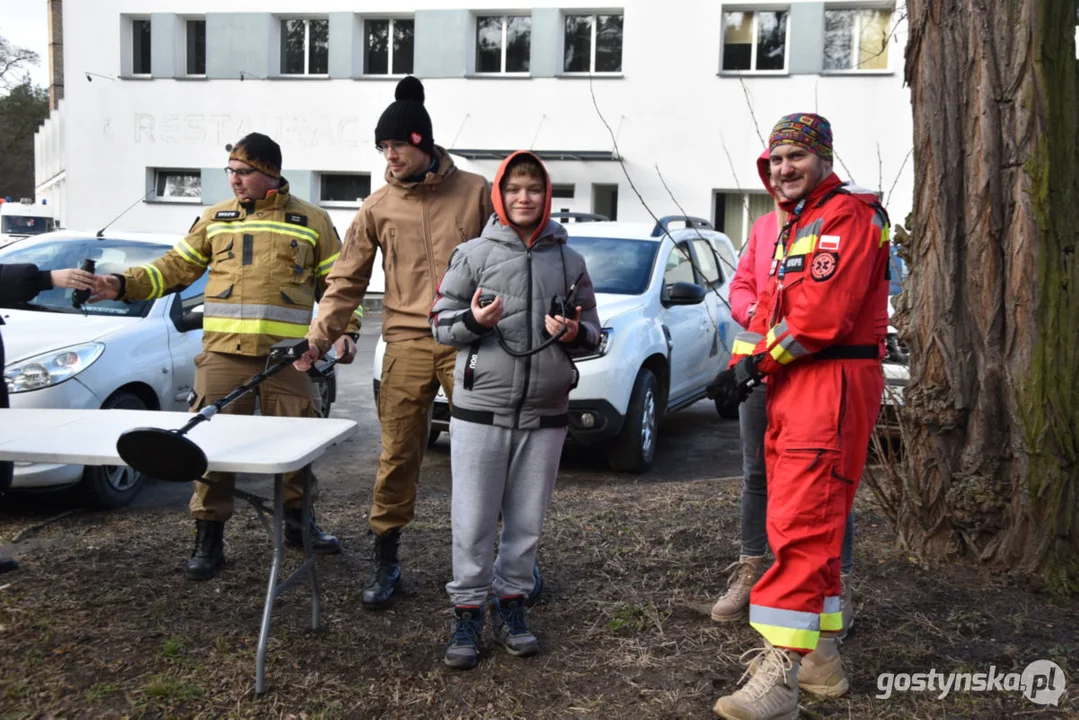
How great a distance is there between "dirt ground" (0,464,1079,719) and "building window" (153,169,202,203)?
18326 millimetres

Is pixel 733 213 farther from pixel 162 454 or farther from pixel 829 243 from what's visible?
pixel 162 454

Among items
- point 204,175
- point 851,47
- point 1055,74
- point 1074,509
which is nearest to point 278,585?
point 1074,509

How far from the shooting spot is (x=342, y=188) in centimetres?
2173

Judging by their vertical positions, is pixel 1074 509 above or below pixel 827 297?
below

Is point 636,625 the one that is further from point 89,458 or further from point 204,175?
point 204,175

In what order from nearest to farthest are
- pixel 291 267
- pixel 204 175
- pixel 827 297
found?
pixel 827 297, pixel 291 267, pixel 204 175

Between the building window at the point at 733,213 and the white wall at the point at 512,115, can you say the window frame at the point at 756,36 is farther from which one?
the building window at the point at 733,213

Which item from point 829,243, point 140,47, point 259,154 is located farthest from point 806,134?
point 140,47

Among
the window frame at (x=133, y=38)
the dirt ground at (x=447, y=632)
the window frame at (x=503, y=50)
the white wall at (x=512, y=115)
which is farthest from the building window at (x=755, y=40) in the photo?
the dirt ground at (x=447, y=632)

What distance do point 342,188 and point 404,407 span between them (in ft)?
60.3

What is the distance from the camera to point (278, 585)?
3.57m

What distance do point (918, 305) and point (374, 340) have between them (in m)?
12.8

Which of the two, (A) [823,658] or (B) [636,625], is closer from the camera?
(A) [823,658]

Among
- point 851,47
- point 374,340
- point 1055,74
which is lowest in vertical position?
point 374,340
